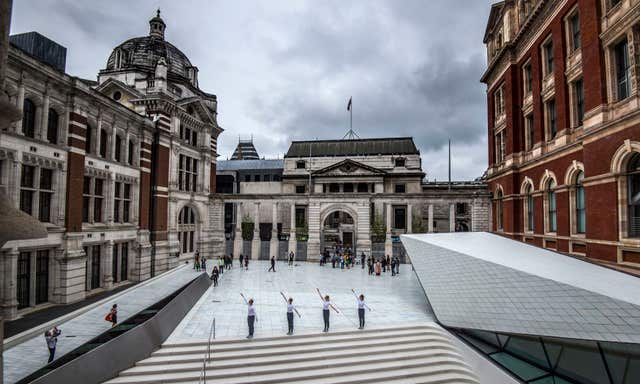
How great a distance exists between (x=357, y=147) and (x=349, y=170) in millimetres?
6353

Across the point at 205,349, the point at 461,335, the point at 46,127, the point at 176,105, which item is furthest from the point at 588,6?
the point at 176,105

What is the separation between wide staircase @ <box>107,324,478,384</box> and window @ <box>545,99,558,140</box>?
13208 mm

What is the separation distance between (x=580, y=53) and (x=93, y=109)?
2660cm

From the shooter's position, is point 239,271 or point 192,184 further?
point 192,184

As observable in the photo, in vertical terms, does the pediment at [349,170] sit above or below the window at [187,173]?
above

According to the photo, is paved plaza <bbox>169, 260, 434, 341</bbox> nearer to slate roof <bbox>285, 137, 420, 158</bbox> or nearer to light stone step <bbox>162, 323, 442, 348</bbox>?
light stone step <bbox>162, 323, 442, 348</bbox>

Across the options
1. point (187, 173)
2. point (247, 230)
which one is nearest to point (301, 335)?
point (187, 173)

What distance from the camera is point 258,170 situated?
59.0 meters

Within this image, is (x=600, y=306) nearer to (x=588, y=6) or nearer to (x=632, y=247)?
(x=632, y=247)

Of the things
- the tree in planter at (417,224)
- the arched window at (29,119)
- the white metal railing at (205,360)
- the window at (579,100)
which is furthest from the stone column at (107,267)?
the tree in planter at (417,224)

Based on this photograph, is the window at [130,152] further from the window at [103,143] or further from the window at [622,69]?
the window at [622,69]

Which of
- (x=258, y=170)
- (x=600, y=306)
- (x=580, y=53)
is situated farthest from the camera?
(x=258, y=170)

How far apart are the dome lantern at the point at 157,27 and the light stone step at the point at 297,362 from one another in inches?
1415

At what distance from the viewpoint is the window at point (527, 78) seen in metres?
21.9
